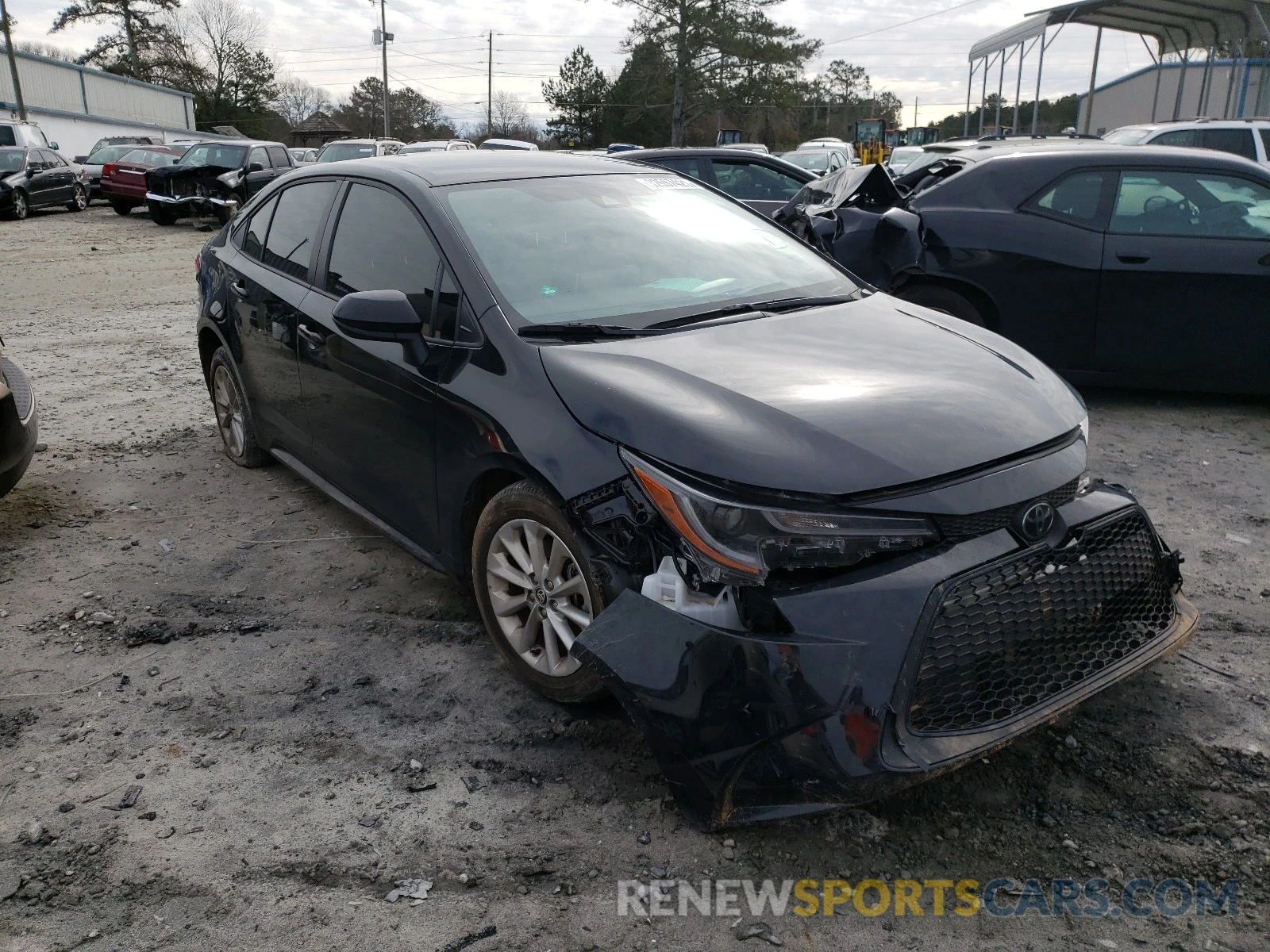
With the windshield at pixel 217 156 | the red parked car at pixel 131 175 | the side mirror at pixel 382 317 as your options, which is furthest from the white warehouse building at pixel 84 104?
the side mirror at pixel 382 317

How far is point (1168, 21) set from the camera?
2061cm

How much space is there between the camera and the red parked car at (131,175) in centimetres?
2133

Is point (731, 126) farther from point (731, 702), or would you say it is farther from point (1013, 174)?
point (731, 702)

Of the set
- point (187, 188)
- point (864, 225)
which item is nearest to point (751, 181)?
point (864, 225)

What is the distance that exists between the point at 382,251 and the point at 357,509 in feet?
3.32

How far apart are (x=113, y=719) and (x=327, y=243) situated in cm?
197

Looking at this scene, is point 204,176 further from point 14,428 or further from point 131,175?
point 14,428

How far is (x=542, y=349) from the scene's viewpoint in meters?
2.95

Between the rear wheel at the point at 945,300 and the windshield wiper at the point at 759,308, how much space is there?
9.10 ft

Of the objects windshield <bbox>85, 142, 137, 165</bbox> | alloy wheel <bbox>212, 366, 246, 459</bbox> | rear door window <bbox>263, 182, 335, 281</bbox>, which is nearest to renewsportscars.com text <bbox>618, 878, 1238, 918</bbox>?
rear door window <bbox>263, 182, 335, 281</bbox>

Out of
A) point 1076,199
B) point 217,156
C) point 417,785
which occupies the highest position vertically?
point 217,156

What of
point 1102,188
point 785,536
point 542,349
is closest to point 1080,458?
point 785,536

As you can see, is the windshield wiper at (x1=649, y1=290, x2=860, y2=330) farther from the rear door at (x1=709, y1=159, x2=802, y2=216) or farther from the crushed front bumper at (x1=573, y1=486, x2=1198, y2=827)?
the rear door at (x1=709, y1=159, x2=802, y2=216)

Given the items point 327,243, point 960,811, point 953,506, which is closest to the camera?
point 953,506
